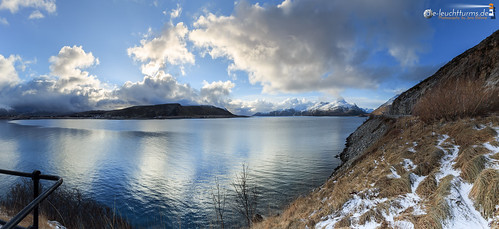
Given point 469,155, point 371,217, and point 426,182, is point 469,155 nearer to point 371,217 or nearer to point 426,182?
point 426,182

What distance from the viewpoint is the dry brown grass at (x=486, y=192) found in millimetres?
4705

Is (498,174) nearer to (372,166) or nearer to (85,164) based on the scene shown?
(372,166)

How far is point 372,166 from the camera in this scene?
11.1 metres

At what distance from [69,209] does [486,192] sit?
2230 cm

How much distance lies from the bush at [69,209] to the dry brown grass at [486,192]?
1634 centimetres

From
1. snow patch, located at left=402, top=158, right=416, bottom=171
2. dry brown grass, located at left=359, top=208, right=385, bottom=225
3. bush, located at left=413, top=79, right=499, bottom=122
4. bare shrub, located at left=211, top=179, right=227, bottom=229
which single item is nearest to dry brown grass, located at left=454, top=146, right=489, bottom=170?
snow patch, located at left=402, top=158, right=416, bottom=171

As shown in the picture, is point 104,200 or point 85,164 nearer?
point 104,200

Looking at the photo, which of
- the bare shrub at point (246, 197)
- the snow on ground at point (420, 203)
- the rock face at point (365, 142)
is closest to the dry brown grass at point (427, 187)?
the snow on ground at point (420, 203)

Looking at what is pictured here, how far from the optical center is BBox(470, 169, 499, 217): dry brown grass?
185 inches

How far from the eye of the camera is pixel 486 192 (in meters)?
4.94

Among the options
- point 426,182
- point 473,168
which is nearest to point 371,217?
point 426,182

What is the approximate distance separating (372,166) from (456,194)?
5895 millimetres

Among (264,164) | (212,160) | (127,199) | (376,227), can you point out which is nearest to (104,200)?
(127,199)

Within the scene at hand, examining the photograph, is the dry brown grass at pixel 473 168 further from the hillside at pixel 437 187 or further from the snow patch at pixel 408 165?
the snow patch at pixel 408 165
